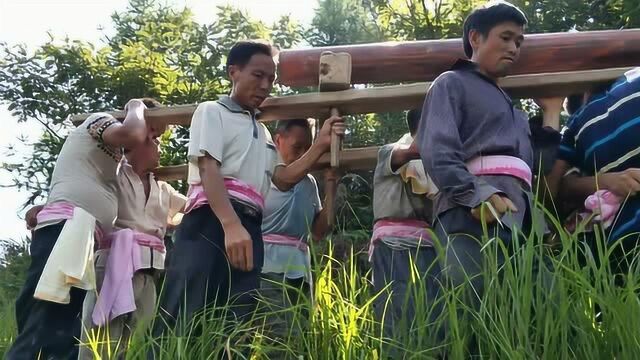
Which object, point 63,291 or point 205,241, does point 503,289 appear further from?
point 63,291

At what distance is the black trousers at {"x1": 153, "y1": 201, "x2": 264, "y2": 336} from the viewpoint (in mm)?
2625

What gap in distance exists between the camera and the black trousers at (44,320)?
2740mm

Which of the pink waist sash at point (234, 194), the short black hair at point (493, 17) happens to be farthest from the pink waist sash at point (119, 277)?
the short black hair at point (493, 17)

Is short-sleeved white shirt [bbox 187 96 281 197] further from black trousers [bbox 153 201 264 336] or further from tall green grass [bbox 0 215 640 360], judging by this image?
tall green grass [bbox 0 215 640 360]

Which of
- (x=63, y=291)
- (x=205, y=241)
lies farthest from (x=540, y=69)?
(x=63, y=291)

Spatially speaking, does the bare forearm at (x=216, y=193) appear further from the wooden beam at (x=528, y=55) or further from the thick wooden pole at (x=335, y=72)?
the wooden beam at (x=528, y=55)

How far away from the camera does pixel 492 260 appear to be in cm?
213

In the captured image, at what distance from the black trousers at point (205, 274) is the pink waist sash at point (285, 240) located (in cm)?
65

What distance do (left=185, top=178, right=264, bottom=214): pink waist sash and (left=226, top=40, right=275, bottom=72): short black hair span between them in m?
0.40

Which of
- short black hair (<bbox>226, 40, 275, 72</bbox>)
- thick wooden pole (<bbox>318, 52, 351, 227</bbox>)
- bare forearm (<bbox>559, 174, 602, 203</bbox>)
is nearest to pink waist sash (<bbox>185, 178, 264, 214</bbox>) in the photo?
thick wooden pole (<bbox>318, 52, 351, 227</bbox>)

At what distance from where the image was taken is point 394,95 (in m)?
2.80

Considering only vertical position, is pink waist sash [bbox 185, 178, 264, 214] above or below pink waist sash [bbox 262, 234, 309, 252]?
above

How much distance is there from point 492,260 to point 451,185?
266 mm

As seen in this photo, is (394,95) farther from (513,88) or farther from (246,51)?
(246,51)
